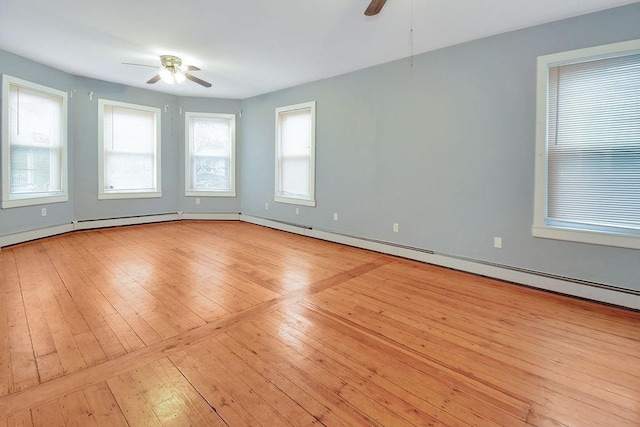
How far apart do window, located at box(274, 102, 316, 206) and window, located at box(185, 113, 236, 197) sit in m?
1.46

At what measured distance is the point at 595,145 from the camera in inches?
116

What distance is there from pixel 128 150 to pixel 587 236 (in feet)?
24.1

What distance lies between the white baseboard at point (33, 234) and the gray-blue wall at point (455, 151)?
4391 mm

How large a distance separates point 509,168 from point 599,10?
5.13 feet

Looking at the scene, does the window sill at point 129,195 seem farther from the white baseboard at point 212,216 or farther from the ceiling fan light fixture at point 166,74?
the ceiling fan light fixture at point 166,74

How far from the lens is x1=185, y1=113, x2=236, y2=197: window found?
22.8 feet

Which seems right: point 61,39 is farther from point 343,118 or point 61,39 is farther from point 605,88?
point 605,88

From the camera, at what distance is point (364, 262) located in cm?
413

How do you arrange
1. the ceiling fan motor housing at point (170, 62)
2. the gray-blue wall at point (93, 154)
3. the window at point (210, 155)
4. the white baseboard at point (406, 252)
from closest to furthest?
1. the white baseboard at point (406, 252)
2. the ceiling fan motor housing at point (170, 62)
3. the gray-blue wall at point (93, 154)
4. the window at point (210, 155)

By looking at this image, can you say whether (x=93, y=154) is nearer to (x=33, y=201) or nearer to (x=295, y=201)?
(x=33, y=201)

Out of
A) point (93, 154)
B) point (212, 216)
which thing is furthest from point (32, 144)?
point (212, 216)

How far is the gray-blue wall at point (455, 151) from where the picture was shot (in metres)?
3.08

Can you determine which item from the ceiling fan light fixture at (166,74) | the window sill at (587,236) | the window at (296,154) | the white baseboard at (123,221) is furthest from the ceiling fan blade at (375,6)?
the white baseboard at (123,221)

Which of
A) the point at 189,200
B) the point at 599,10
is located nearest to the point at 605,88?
the point at 599,10
